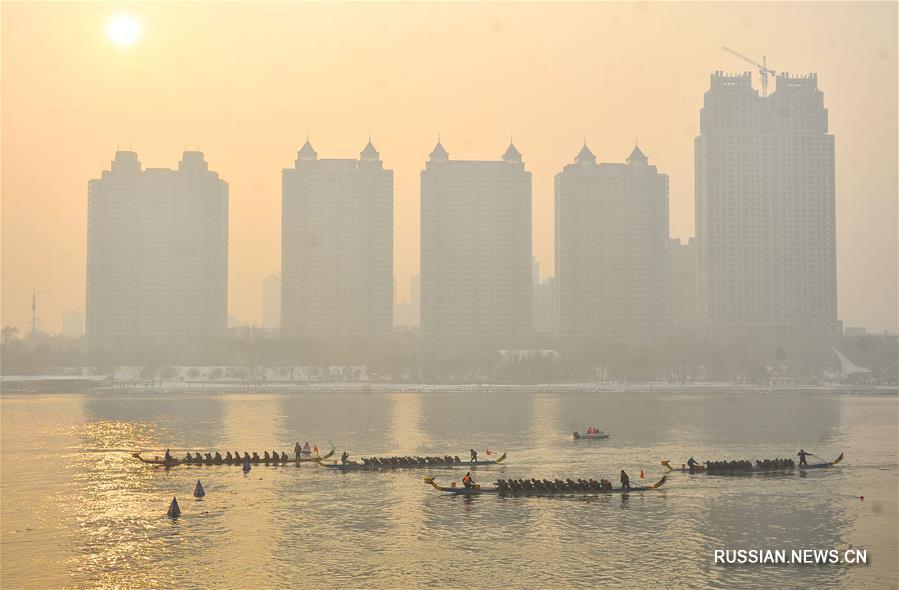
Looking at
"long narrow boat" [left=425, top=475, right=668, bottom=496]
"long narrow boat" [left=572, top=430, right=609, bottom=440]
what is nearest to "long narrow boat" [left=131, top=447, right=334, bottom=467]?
"long narrow boat" [left=425, top=475, right=668, bottom=496]

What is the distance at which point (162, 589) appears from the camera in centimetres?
3991

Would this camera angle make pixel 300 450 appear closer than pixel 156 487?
No

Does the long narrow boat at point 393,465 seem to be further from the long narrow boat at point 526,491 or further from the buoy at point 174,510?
the buoy at point 174,510

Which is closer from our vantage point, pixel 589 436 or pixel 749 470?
pixel 749 470

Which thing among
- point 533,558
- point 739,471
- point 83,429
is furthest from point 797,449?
point 83,429

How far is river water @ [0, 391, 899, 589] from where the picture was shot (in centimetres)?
4222

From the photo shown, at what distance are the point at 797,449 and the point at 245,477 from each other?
5158 cm

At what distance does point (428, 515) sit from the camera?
54.0 metres

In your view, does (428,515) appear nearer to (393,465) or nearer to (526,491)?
(526,491)

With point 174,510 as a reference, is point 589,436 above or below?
above

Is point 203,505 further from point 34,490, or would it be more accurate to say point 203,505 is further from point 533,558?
point 533,558

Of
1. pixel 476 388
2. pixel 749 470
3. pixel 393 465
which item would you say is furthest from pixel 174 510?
pixel 476 388

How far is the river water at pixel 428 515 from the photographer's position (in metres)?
42.2

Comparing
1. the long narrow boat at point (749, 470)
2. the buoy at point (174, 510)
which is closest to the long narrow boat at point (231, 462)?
the buoy at point (174, 510)
